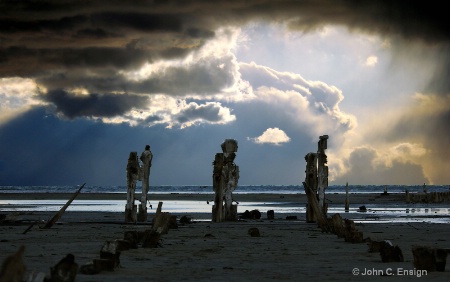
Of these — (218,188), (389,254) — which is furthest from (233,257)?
(218,188)

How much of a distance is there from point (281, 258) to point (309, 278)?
2612 millimetres

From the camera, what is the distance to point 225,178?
86.9 ft

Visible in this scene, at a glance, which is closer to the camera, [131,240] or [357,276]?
[357,276]

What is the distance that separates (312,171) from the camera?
26.3 metres

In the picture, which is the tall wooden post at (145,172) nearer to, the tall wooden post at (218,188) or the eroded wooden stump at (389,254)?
the tall wooden post at (218,188)

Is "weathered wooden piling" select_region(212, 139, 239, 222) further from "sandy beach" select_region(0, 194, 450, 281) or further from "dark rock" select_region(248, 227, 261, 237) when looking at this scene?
"dark rock" select_region(248, 227, 261, 237)

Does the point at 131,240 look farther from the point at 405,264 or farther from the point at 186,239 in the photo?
the point at 405,264

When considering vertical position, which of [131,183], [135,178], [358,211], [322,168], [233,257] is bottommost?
[233,257]

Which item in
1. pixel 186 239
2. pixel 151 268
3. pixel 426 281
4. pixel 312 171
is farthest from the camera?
pixel 312 171

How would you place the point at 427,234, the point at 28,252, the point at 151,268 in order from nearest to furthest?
the point at 151,268 → the point at 28,252 → the point at 427,234

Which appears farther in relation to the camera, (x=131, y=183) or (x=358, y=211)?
(x=358, y=211)

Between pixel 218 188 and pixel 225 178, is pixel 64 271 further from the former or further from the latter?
pixel 225 178

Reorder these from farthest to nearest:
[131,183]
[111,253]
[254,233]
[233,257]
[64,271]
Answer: [131,183] < [254,233] < [233,257] < [111,253] < [64,271]

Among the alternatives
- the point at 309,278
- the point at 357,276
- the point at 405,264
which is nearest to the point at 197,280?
the point at 309,278
